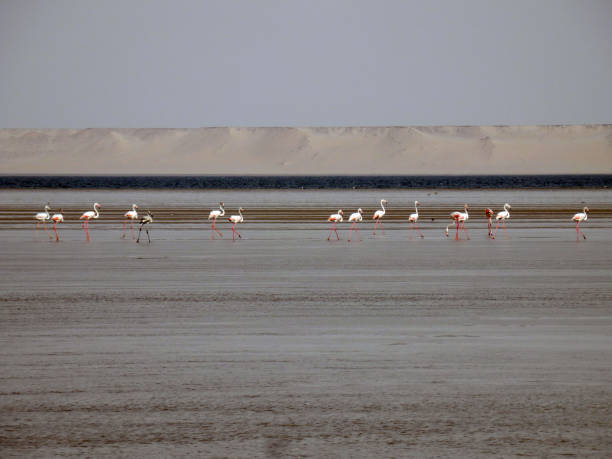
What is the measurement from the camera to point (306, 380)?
848 centimetres

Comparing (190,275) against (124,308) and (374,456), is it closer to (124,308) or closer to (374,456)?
(124,308)

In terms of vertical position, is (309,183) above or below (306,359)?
above

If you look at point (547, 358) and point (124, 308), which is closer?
point (547, 358)

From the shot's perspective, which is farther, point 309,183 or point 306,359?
point 309,183

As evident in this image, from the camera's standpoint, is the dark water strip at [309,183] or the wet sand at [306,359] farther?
the dark water strip at [309,183]

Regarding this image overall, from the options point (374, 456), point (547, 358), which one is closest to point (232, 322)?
point (547, 358)

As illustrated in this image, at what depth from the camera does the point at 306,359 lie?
9.38 meters

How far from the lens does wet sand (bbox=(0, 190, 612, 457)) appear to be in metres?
6.87

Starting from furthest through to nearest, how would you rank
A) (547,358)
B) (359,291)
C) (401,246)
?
(401,246), (359,291), (547,358)

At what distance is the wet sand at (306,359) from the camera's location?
22.5ft

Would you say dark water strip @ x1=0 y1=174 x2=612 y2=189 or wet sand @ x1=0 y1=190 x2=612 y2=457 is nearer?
wet sand @ x1=0 y1=190 x2=612 y2=457

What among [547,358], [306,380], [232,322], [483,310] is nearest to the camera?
[306,380]

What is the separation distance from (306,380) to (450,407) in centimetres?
150

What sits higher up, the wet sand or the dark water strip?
the dark water strip
